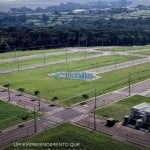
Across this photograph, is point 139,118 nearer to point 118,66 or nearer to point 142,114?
point 142,114

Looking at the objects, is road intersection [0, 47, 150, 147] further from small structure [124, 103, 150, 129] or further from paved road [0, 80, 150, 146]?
small structure [124, 103, 150, 129]

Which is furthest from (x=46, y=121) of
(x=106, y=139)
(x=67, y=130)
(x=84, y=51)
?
(x=84, y=51)

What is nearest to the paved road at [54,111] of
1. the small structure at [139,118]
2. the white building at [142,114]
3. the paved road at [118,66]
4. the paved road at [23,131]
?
the paved road at [23,131]

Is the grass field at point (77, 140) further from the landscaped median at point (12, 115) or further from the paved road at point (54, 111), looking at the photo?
the landscaped median at point (12, 115)

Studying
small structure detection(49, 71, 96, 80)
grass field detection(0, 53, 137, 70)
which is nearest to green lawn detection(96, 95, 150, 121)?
small structure detection(49, 71, 96, 80)

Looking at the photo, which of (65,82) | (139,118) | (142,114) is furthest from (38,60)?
(142,114)

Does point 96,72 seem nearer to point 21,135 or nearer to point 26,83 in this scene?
point 26,83
